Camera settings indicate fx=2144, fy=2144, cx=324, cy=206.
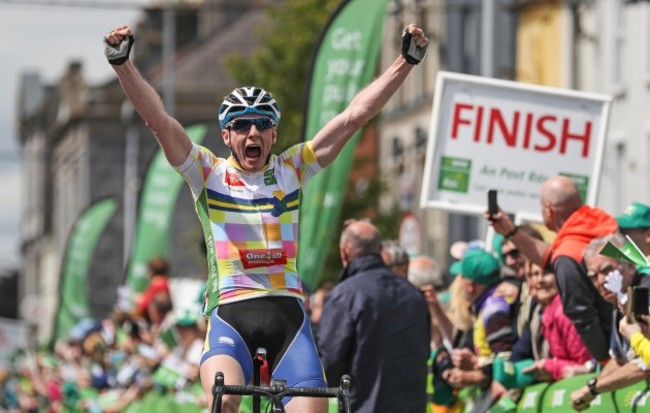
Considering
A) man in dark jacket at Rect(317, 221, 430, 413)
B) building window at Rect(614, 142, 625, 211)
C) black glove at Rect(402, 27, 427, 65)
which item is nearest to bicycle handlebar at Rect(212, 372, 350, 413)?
black glove at Rect(402, 27, 427, 65)

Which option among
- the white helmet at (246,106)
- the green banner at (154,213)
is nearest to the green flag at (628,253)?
the white helmet at (246,106)

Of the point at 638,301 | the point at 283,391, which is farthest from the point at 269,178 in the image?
the point at 638,301

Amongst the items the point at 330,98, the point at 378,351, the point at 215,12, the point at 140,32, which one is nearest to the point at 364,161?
the point at 330,98

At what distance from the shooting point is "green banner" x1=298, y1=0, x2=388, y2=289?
19062mm

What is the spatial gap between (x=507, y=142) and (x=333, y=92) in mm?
3045

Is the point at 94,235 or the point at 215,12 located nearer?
the point at 94,235

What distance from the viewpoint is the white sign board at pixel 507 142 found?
1634cm

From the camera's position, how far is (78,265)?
136ft

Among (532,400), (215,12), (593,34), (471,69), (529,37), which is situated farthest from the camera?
(215,12)

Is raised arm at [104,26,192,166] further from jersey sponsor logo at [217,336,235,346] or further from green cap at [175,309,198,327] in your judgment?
green cap at [175,309,198,327]

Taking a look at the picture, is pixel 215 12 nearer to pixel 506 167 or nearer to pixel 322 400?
pixel 506 167

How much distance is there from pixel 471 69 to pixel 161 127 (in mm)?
42924

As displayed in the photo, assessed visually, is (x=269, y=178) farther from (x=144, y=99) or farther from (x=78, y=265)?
(x=78, y=265)

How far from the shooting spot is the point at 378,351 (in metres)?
12.9
